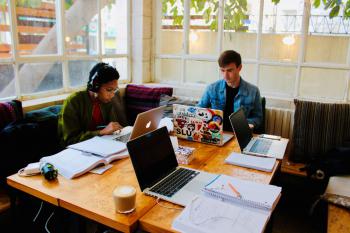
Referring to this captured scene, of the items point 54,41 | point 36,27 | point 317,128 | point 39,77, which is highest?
point 36,27

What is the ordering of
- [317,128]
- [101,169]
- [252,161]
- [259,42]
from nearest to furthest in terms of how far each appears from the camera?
1. [101,169]
2. [252,161]
3. [317,128]
4. [259,42]

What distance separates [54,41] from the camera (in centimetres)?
299

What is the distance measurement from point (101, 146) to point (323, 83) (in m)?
2.28

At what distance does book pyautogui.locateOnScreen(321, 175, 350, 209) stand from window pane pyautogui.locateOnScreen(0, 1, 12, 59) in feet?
8.69

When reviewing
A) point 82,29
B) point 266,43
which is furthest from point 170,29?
point 266,43

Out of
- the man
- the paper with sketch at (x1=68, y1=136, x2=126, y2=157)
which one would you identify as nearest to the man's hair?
the man

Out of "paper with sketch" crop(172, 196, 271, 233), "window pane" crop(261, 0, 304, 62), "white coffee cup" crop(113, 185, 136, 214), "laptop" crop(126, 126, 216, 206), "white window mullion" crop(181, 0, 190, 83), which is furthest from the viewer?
"white window mullion" crop(181, 0, 190, 83)

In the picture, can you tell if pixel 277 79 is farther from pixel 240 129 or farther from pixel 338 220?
pixel 338 220

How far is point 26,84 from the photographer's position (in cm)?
282

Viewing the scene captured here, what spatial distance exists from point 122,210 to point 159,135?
1.47 ft

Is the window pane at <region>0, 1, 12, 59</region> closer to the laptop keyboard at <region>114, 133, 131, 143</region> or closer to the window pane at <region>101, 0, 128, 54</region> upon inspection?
the window pane at <region>101, 0, 128, 54</region>

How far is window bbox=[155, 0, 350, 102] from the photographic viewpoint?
2957 millimetres

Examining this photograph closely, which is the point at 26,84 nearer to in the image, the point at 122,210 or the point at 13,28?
the point at 13,28

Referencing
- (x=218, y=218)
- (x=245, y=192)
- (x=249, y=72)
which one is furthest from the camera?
(x=249, y=72)
